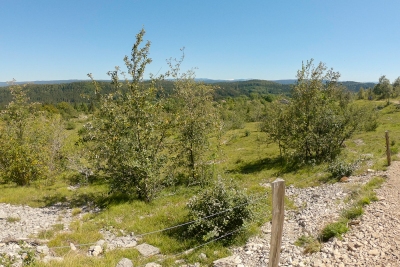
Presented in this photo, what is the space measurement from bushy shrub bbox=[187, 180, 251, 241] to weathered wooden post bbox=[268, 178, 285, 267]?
2.95 meters

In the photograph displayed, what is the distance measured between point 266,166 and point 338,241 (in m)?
13.0

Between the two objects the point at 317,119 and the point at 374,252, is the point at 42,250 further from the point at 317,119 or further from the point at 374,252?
the point at 317,119

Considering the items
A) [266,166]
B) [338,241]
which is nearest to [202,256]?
[338,241]

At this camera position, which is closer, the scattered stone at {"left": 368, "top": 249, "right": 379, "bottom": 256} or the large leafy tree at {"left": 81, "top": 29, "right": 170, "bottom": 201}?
the scattered stone at {"left": 368, "top": 249, "right": 379, "bottom": 256}

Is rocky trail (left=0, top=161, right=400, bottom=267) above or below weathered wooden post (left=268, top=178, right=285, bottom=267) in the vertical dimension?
below

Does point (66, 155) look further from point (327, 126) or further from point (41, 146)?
point (327, 126)

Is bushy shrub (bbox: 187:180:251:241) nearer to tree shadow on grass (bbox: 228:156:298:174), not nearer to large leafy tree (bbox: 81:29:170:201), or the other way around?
large leafy tree (bbox: 81:29:170:201)

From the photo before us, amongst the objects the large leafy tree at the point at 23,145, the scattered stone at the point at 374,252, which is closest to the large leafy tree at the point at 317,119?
the scattered stone at the point at 374,252

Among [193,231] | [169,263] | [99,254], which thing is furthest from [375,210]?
[99,254]

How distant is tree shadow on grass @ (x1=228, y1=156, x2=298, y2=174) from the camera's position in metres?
18.2

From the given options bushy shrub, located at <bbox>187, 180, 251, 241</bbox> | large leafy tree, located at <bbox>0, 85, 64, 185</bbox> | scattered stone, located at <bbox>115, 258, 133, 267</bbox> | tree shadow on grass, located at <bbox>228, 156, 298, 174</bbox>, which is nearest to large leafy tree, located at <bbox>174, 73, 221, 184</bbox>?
tree shadow on grass, located at <bbox>228, 156, 298, 174</bbox>

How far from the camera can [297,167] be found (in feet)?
58.6

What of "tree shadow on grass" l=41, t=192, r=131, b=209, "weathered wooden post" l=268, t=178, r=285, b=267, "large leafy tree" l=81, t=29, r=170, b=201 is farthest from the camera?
"tree shadow on grass" l=41, t=192, r=131, b=209

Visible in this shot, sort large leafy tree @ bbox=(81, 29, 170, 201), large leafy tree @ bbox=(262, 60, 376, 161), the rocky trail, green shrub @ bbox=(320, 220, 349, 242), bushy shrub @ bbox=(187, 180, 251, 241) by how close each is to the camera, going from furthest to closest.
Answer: large leafy tree @ bbox=(262, 60, 376, 161) < large leafy tree @ bbox=(81, 29, 170, 201) < bushy shrub @ bbox=(187, 180, 251, 241) < green shrub @ bbox=(320, 220, 349, 242) < the rocky trail
